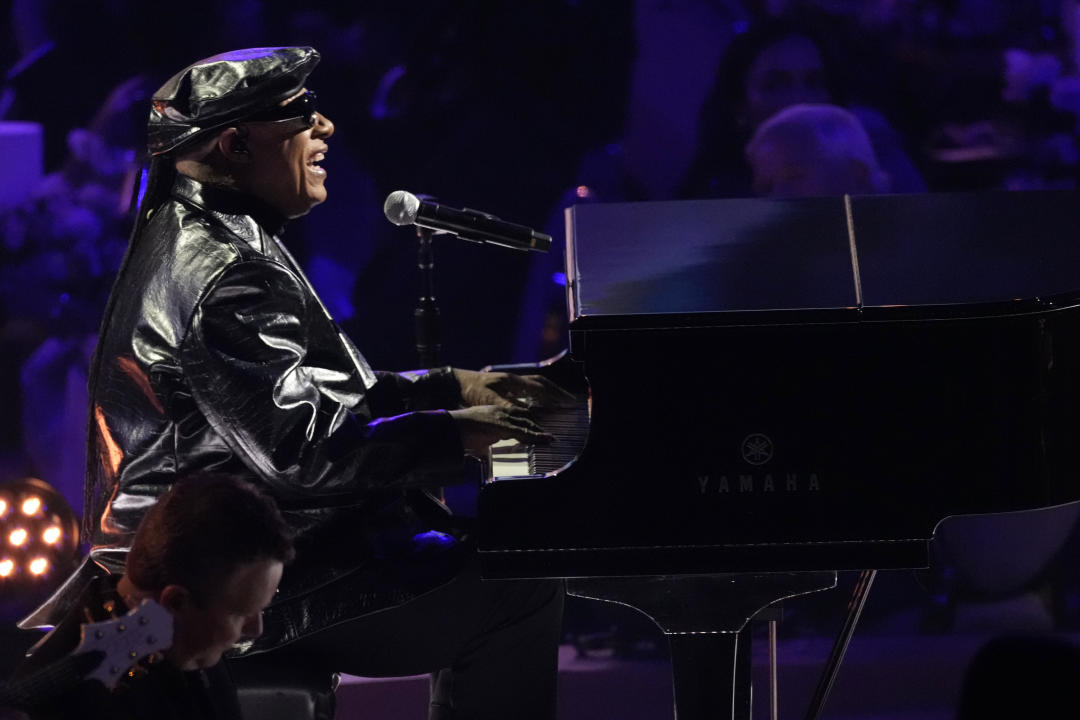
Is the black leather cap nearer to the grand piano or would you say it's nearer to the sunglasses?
the sunglasses

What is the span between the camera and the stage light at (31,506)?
4.81 m

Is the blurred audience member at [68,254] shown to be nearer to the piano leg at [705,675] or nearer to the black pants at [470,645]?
the black pants at [470,645]

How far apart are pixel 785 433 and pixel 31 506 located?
319 centimetres

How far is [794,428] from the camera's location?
2498 millimetres

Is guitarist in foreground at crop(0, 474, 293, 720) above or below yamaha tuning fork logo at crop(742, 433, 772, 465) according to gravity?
below

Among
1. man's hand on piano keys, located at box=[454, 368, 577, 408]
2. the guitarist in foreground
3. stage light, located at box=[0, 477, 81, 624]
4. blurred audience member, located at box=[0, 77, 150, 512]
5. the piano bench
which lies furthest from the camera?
blurred audience member, located at box=[0, 77, 150, 512]

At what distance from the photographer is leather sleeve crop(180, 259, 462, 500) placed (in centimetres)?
256

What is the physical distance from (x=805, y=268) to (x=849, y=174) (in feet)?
9.05

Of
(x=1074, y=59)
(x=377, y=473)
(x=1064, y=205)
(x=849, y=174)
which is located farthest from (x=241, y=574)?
(x=1074, y=59)

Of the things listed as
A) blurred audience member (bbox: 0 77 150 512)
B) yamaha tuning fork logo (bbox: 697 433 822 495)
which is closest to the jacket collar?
yamaha tuning fork logo (bbox: 697 433 822 495)

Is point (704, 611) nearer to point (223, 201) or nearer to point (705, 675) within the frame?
point (705, 675)

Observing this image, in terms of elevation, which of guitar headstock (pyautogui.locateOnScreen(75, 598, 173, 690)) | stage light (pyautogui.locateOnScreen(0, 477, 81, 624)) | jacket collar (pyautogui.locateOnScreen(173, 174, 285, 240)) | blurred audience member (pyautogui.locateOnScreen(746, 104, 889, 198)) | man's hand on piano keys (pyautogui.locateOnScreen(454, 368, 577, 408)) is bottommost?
stage light (pyautogui.locateOnScreen(0, 477, 81, 624))

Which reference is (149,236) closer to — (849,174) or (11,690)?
(11,690)

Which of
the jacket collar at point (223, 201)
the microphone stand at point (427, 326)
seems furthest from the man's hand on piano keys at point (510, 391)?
the jacket collar at point (223, 201)
